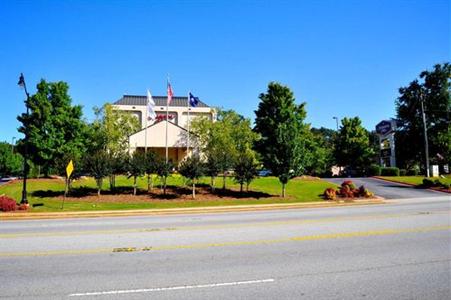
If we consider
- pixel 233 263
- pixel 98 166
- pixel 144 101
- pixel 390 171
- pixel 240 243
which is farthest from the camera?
pixel 144 101

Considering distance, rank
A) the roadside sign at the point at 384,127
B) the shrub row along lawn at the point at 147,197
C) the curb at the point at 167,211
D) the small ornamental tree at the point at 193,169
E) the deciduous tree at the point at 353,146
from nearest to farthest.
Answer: the curb at the point at 167,211
the shrub row along lawn at the point at 147,197
the small ornamental tree at the point at 193,169
the roadside sign at the point at 384,127
the deciduous tree at the point at 353,146

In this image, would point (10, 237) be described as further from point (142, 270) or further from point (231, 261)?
point (231, 261)

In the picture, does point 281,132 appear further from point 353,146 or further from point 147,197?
point 353,146

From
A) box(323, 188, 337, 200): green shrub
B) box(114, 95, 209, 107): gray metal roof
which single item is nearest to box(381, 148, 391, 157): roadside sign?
box(323, 188, 337, 200): green shrub

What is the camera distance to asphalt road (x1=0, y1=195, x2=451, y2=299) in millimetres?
5324

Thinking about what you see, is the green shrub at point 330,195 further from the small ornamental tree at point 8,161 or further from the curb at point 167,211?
the small ornamental tree at point 8,161

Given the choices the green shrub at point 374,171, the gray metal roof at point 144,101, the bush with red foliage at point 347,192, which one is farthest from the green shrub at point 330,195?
the gray metal roof at point 144,101

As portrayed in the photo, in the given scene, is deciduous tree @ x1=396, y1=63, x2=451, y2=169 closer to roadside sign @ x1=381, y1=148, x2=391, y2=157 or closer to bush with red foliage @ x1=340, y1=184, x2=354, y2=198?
roadside sign @ x1=381, y1=148, x2=391, y2=157

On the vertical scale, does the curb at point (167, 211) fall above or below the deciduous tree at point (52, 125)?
below

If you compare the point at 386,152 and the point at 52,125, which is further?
the point at 386,152

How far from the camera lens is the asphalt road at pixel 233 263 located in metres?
5.32

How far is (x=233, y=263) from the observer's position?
22.8 feet

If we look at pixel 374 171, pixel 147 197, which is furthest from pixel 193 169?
pixel 374 171

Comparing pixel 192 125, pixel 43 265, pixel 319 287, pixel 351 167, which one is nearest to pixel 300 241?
pixel 319 287
